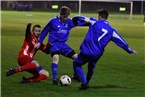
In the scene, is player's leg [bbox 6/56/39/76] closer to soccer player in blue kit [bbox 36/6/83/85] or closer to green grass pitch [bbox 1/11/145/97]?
green grass pitch [bbox 1/11/145/97]

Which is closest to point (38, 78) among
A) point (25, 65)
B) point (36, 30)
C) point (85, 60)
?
point (25, 65)

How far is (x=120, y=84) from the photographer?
12219mm

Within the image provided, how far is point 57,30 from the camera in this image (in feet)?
40.0

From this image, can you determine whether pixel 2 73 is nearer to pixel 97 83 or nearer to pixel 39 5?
pixel 97 83

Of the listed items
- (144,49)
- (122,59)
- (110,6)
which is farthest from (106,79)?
(110,6)

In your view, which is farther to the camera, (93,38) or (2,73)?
(2,73)

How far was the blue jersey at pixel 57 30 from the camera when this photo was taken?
39.9 ft

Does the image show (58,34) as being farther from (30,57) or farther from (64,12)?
(30,57)

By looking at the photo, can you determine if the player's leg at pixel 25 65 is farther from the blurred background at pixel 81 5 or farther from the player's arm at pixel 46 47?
the blurred background at pixel 81 5

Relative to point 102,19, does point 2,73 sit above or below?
below

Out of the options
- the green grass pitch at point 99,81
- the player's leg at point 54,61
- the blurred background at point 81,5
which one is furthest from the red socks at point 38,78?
the blurred background at point 81,5

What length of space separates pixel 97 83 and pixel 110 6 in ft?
218

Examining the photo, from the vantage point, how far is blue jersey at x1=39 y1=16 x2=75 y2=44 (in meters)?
12.2

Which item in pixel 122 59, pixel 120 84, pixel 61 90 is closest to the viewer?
pixel 61 90
